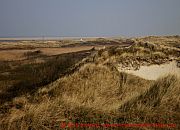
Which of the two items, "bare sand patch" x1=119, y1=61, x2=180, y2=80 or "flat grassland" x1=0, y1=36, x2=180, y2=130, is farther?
"bare sand patch" x1=119, y1=61, x2=180, y2=80

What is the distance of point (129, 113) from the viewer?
666 cm

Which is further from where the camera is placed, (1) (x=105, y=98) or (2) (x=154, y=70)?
(2) (x=154, y=70)

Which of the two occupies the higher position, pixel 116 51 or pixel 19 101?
pixel 116 51

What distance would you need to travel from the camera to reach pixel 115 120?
639 centimetres

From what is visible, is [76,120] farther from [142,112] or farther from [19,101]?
[19,101]

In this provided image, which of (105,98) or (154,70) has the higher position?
(154,70)

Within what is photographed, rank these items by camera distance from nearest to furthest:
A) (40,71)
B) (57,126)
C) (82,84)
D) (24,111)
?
(57,126) → (24,111) → (82,84) → (40,71)

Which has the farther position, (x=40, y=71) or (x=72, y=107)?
(x=40, y=71)

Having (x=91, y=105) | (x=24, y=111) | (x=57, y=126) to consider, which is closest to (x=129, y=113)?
(x=91, y=105)

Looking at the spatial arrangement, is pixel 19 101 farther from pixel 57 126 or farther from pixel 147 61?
pixel 147 61

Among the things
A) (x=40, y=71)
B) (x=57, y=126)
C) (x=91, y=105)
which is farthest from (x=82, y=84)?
(x=40, y=71)

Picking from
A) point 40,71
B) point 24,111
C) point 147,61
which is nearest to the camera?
point 24,111

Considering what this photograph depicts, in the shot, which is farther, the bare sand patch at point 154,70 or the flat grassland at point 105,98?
the bare sand patch at point 154,70

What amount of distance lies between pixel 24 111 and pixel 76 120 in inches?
45.9
